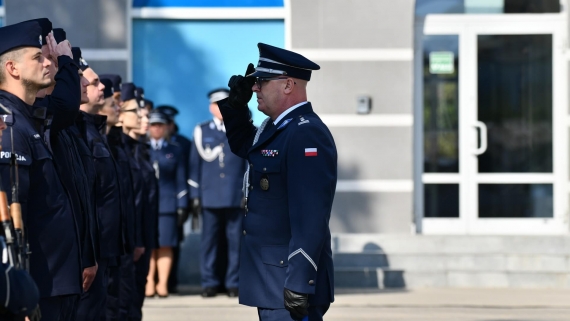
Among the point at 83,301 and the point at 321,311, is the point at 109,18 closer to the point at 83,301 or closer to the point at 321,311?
the point at 83,301

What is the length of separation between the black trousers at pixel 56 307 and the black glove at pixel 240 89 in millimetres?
1344

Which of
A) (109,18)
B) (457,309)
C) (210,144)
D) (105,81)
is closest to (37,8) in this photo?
(109,18)

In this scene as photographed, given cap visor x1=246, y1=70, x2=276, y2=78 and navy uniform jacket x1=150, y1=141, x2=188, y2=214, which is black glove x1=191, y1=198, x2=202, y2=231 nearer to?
navy uniform jacket x1=150, y1=141, x2=188, y2=214

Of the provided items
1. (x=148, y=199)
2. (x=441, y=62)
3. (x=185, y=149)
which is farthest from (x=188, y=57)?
(x=148, y=199)

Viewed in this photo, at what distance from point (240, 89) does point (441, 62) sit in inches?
315

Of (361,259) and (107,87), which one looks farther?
(361,259)

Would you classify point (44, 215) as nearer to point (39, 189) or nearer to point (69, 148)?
point (39, 189)

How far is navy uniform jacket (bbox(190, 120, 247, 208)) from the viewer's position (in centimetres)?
1139

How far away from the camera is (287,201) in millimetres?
5117

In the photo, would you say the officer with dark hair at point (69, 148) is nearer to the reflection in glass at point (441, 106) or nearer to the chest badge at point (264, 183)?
the chest badge at point (264, 183)

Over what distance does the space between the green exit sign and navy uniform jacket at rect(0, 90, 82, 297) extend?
8.93 metres

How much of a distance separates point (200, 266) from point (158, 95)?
2.40 meters

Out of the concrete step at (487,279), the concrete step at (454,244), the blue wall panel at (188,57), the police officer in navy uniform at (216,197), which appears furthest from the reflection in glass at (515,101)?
the police officer in navy uniform at (216,197)

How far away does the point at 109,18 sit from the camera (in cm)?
1282
